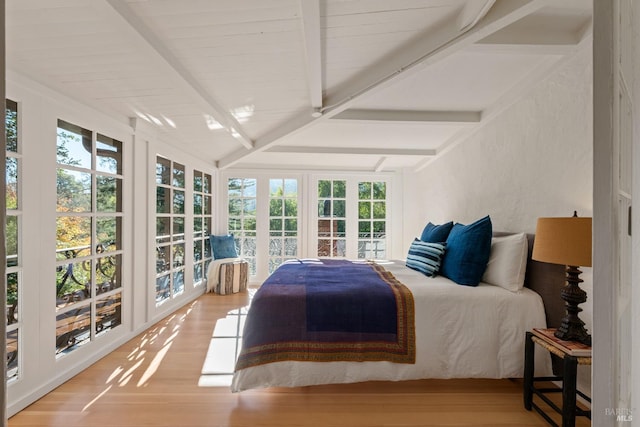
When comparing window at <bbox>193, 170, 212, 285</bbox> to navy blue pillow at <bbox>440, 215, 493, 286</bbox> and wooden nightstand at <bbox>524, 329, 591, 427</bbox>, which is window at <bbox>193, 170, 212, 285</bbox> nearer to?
navy blue pillow at <bbox>440, 215, 493, 286</bbox>

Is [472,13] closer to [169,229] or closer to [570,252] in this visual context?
[570,252]

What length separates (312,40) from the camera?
1.57 m

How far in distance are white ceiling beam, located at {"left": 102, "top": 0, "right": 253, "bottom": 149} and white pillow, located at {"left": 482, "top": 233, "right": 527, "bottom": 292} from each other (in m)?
2.55

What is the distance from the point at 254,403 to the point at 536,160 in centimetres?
263

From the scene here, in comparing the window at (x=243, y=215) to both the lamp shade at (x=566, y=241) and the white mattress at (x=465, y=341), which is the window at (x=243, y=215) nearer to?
the white mattress at (x=465, y=341)

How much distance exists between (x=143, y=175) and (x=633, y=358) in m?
3.43

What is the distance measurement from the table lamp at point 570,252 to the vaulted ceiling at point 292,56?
1.09m

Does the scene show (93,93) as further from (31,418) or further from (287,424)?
(287,424)

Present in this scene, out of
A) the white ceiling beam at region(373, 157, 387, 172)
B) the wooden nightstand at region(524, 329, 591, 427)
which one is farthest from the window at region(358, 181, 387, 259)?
the wooden nightstand at region(524, 329, 591, 427)

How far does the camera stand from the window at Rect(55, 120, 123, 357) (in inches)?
80.9

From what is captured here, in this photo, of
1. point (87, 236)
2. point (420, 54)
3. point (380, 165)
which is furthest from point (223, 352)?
point (380, 165)

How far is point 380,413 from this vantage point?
1710mm

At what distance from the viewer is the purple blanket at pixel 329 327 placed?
182cm

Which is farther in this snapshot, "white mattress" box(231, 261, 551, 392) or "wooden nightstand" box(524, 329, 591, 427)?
"white mattress" box(231, 261, 551, 392)
